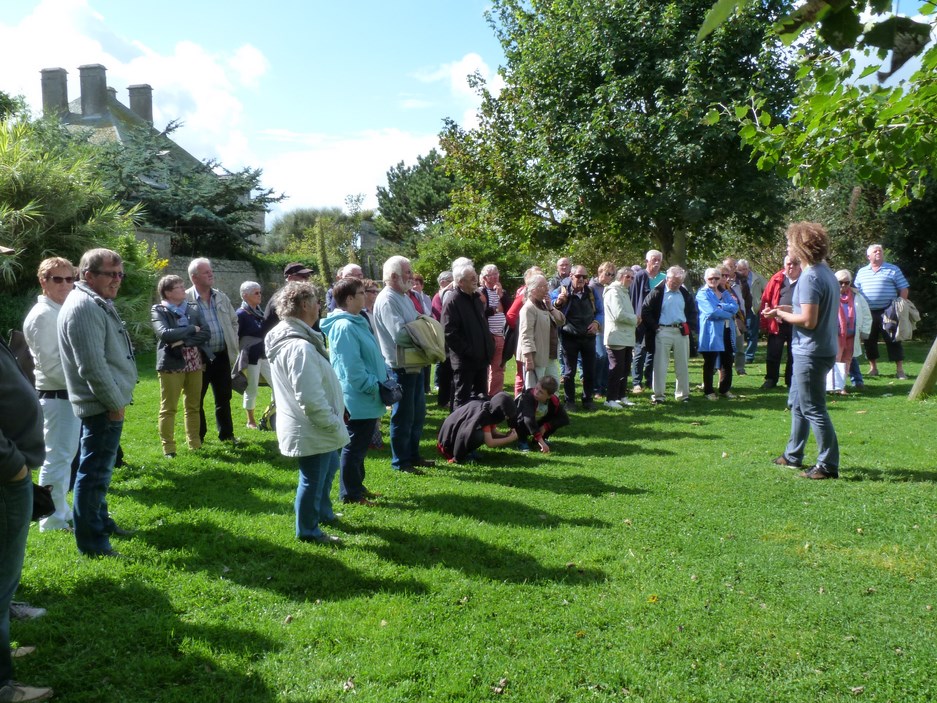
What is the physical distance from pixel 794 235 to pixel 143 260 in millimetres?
15964

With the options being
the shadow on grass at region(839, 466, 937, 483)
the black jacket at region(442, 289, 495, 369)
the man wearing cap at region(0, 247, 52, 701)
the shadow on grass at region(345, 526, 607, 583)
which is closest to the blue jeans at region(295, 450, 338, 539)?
the shadow on grass at region(345, 526, 607, 583)

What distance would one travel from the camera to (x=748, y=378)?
1355cm

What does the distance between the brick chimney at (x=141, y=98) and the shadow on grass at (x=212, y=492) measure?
38.6 metres

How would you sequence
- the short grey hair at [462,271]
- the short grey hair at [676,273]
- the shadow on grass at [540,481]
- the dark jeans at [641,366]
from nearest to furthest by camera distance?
the shadow on grass at [540,481] < the short grey hair at [462,271] < the short grey hair at [676,273] < the dark jeans at [641,366]

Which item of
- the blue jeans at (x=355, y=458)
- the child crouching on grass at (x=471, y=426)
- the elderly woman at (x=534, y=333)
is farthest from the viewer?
the elderly woman at (x=534, y=333)

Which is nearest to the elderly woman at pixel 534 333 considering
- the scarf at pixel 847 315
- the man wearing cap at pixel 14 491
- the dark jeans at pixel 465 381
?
the dark jeans at pixel 465 381

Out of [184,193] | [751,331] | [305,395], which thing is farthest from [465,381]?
[184,193]

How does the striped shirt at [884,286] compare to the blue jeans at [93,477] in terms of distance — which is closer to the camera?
the blue jeans at [93,477]

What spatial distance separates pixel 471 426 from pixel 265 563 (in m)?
3.06

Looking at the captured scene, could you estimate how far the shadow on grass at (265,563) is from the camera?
442 centimetres

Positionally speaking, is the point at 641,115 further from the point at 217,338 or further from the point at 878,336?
the point at 217,338

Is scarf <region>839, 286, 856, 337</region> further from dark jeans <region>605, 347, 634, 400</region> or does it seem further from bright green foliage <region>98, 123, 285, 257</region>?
bright green foliage <region>98, 123, 285, 257</region>

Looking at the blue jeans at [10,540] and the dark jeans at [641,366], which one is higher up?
the dark jeans at [641,366]

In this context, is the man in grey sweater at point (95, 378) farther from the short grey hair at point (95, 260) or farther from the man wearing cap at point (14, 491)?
the man wearing cap at point (14, 491)
